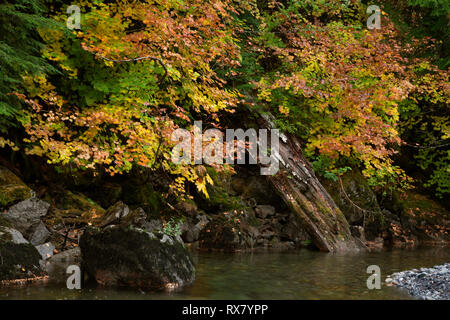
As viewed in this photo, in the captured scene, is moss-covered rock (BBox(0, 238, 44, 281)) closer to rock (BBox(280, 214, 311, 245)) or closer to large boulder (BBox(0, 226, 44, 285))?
large boulder (BBox(0, 226, 44, 285))

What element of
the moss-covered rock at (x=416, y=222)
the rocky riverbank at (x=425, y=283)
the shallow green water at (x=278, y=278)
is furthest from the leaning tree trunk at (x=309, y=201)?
the rocky riverbank at (x=425, y=283)

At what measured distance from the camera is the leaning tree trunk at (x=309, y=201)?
1202 centimetres

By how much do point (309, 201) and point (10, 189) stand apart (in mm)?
8015

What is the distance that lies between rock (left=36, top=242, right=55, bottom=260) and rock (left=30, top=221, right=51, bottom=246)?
122 millimetres

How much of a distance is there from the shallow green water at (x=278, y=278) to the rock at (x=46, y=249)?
6.70 feet

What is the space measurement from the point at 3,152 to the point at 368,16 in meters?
13.8

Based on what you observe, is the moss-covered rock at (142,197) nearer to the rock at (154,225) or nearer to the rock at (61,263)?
the rock at (154,225)

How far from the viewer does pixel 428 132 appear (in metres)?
16.7

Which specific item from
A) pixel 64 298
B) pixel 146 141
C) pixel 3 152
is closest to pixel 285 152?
pixel 146 141

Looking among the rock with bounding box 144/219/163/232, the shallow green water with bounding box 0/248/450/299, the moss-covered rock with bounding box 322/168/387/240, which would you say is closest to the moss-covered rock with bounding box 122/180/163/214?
the rock with bounding box 144/219/163/232

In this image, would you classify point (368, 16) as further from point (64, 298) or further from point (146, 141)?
point (64, 298)

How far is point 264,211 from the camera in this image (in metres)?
13.5

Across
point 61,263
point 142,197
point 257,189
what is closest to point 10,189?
point 61,263

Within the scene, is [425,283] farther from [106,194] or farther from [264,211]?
[106,194]
